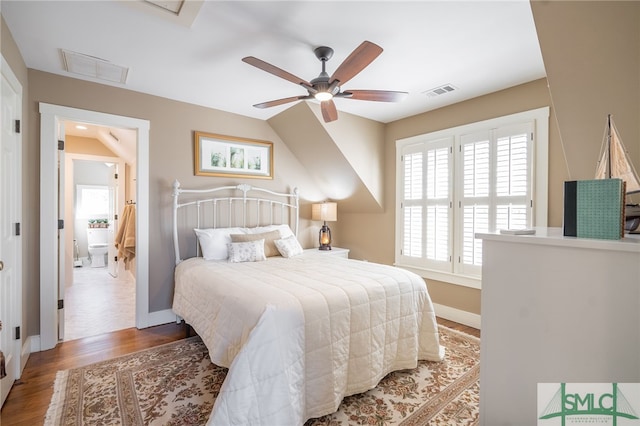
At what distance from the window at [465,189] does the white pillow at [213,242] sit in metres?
2.33

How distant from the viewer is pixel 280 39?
2260 mm

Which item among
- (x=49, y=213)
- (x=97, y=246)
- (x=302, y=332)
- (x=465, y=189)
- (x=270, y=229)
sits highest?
(x=465, y=189)

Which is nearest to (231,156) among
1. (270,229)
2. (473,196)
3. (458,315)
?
(270,229)

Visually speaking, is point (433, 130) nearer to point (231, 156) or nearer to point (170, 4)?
point (231, 156)

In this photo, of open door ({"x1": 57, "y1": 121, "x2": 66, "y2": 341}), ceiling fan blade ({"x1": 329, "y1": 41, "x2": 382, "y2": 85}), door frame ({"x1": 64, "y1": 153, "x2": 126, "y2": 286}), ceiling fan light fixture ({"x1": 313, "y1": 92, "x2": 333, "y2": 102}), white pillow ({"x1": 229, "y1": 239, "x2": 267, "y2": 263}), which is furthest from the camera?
door frame ({"x1": 64, "y1": 153, "x2": 126, "y2": 286})

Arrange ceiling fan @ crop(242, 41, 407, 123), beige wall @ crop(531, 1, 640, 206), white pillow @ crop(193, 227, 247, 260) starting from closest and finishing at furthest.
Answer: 1. beige wall @ crop(531, 1, 640, 206)
2. ceiling fan @ crop(242, 41, 407, 123)
3. white pillow @ crop(193, 227, 247, 260)

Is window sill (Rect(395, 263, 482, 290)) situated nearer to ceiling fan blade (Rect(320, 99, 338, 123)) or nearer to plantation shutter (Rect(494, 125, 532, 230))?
plantation shutter (Rect(494, 125, 532, 230))

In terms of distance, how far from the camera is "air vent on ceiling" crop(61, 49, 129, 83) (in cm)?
252

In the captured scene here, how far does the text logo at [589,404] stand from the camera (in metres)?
0.90

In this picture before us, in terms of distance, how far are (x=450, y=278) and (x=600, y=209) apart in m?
2.80

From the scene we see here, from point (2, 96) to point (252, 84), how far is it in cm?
185

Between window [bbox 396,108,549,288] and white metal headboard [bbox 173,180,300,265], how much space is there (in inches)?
64.8

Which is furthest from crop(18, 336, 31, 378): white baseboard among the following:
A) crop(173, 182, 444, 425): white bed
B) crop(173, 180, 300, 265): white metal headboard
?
crop(173, 180, 300, 265): white metal headboard

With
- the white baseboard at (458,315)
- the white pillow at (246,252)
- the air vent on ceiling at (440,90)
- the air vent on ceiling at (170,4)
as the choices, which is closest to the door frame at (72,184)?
the white pillow at (246,252)
